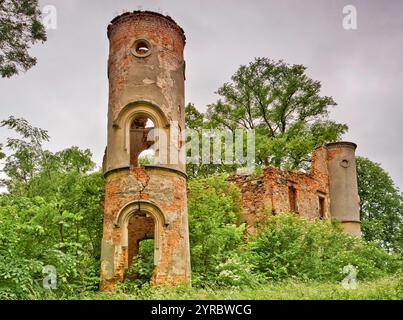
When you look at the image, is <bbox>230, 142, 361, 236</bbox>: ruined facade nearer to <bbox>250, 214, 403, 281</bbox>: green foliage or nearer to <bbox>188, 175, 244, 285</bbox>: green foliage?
<bbox>250, 214, 403, 281</bbox>: green foliage

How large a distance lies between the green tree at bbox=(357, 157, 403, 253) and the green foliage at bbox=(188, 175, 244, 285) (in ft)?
57.3

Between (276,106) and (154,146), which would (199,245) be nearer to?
(154,146)

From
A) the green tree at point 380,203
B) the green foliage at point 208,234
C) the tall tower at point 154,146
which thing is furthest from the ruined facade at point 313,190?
the green tree at point 380,203

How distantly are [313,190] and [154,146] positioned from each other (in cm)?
985

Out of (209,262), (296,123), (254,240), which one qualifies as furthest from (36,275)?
(296,123)

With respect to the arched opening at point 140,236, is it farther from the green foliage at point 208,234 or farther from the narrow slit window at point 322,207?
the narrow slit window at point 322,207

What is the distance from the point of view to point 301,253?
15.1 m

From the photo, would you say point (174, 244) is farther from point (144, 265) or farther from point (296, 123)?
point (296, 123)

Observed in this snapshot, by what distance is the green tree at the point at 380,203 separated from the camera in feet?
101

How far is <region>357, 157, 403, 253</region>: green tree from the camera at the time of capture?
30.8 m

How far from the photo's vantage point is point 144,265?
12.9m

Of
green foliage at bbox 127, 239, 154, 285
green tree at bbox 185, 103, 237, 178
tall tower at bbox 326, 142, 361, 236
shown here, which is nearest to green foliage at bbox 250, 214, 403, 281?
green foliage at bbox 127, 239, 154, 285

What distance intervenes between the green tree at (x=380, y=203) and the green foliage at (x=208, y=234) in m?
17.5
